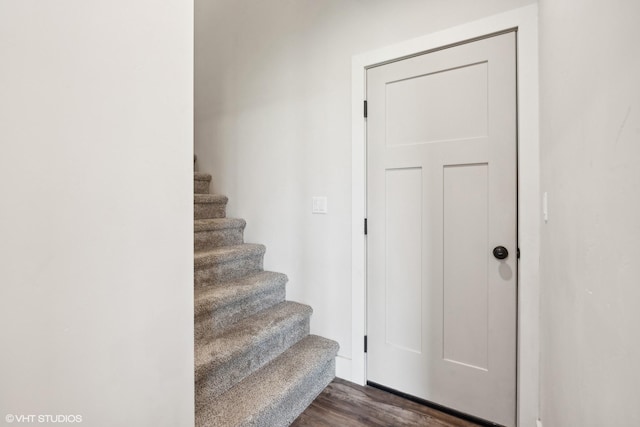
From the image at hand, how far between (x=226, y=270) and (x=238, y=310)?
12.3 inches

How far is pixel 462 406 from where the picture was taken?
1631 millimetres

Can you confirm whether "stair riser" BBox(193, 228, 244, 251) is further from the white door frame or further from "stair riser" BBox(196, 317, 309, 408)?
the white door frame

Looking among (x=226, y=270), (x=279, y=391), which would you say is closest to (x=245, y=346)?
(x=279, y=391)

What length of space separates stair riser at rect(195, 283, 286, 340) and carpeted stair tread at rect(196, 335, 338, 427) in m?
0.33

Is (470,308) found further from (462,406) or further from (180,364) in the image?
(180,364)

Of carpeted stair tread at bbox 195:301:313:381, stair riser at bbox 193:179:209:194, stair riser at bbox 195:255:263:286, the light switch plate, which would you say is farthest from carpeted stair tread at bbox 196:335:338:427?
stair riser at bbox 193:179:209:194

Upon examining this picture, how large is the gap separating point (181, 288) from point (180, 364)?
0.23m

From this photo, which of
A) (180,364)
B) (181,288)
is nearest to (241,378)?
(180,364)

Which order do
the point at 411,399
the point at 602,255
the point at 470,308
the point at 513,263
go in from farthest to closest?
the point at 411,399 < the point at 470,308 < the point at 513,263 < the point at 602,255

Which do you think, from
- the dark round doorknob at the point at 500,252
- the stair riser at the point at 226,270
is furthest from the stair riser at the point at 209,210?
the dark round doorknob at the point at 500,252

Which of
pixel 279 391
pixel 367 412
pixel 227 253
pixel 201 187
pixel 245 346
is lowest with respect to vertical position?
pixel 367 412

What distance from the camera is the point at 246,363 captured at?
5.25 ft

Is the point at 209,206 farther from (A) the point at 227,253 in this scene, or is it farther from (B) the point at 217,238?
(A) the point at 227,253

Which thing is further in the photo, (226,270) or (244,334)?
(226,270)
